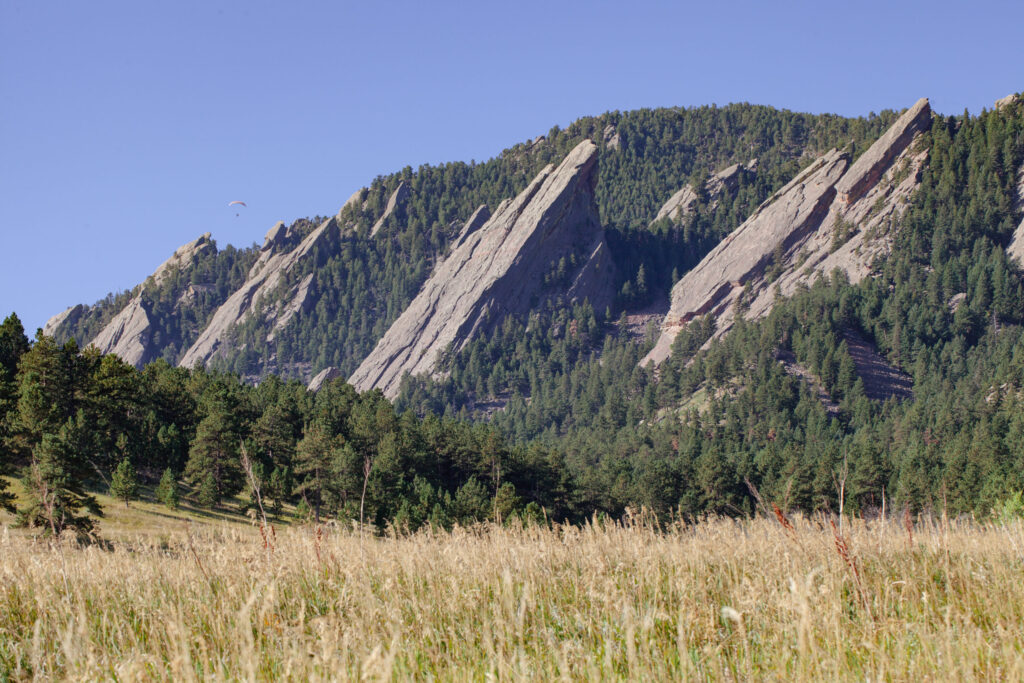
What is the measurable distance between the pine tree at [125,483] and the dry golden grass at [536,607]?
4964cm

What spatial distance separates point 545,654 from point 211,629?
256cm

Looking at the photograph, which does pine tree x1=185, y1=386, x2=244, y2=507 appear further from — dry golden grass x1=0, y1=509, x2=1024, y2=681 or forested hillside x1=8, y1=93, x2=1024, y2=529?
dry golden grass x1=0, y1=509, x2=1024, y2=681

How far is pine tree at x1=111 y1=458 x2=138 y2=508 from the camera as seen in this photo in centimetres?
5312

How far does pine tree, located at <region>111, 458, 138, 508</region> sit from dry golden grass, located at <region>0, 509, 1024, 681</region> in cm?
4964

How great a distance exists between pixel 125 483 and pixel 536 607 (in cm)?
5463

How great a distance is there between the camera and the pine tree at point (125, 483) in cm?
5312

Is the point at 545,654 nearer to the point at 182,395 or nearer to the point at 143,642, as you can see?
the point at 143,642

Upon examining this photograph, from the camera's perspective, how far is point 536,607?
6.40 metres

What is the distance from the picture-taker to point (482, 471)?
8606 centimetres

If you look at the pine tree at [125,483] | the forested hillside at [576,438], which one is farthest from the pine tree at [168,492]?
the pine tree at [125,483]

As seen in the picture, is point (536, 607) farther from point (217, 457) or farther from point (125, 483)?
point (217, 457)

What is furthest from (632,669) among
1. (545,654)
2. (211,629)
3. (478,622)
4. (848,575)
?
(211,629)

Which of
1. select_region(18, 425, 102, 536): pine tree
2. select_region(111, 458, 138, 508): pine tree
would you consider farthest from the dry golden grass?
select_region(111, 458, 138, 508): pine tree

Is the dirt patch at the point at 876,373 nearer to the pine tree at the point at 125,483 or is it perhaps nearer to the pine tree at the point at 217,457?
the pine tree at the point at 217,457
